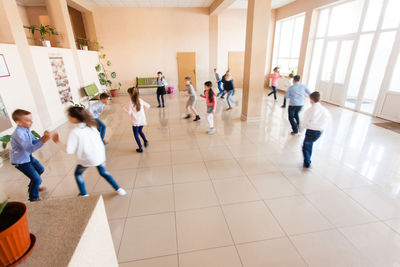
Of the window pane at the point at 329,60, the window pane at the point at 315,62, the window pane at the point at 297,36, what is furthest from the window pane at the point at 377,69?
the window pane at the point at 297,36

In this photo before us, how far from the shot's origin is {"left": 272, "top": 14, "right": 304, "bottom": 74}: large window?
10398mm

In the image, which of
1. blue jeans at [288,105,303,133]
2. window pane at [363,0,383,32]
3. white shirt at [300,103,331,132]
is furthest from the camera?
window pane at [363,0,383,32]

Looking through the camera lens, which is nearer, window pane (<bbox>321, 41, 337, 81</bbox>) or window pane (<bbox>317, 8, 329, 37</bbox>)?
window pane (<bbox>321, 41, 337, 81</bbox>)

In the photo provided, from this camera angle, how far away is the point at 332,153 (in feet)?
14.1

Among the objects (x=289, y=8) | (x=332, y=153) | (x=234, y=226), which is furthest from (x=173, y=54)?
(x=234, y=226)

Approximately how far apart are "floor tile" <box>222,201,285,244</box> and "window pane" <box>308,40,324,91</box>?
28.2ft

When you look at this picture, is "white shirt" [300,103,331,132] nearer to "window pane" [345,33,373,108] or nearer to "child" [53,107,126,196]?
"child" [53,107,126,196]

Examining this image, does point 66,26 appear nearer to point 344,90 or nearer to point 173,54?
point 173,54

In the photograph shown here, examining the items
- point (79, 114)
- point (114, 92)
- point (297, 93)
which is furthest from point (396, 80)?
point (114, 92)

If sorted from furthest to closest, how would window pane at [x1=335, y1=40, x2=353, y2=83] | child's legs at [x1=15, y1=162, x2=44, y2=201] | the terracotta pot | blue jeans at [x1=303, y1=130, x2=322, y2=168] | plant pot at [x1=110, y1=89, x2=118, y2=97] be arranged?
plant pot at [x1=110, y1=89, x2=118, y2=97], window pane at [x1=335, y1=40, x2=353, y2=83], blue jeans at [x1=303, y1=130, x2=322, y2=168], child's legs at [x1=15, y1=162, x2=44, y2=201], the terracotta pot

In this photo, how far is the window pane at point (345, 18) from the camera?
285 inches

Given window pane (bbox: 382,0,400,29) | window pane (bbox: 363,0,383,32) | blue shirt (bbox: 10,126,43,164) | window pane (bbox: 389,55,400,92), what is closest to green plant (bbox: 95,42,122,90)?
blue shirt (bbox: 10,126,43,164)

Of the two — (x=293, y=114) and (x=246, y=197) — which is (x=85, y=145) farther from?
(x=293, y=114)

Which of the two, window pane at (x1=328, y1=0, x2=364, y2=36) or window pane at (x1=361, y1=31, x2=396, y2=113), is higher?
window pane at (x1=328, y1=0, x2=364, y2=36)
